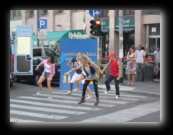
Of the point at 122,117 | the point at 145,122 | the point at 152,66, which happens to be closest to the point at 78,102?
the point at 122,117

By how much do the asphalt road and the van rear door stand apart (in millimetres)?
2059

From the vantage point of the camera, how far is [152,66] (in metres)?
19.3

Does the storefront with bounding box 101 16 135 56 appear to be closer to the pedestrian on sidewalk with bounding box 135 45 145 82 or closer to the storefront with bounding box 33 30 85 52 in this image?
the storefront with bounding box 33 30 85 52

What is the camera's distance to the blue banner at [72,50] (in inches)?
645

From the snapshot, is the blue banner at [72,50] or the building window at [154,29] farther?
the building window at [154,29]

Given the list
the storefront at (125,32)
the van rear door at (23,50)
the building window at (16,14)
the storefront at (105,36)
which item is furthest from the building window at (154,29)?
the building window at (16,14)

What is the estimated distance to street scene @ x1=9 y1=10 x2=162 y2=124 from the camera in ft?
36.9

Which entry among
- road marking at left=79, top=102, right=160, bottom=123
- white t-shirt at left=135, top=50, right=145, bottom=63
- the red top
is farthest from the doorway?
road marking at left=79, top=102, right=160, bottom=123

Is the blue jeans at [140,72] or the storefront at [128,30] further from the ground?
the storefront at [128,30]

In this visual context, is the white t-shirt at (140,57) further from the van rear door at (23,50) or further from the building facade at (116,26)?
the van rear door at (23,50)
